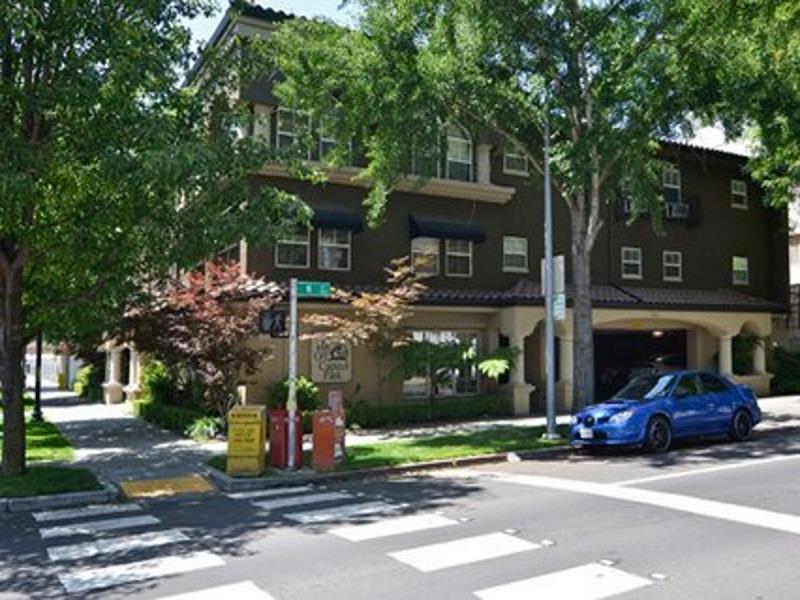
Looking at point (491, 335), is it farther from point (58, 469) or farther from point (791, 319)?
point (791, 319)

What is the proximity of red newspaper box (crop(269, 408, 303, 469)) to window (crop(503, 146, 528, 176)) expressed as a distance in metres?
15.2

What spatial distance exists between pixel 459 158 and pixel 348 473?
1461 cm

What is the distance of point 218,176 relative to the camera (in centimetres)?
1359

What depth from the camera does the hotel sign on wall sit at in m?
23.4

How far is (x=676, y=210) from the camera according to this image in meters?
30.9

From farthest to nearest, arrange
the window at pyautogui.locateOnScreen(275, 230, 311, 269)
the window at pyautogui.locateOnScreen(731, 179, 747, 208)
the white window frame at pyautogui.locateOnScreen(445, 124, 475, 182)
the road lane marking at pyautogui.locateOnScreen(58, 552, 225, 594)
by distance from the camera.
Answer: the window at pyautogui.locateOnScreen(731, 179, 747, 208)
the white window frame at pyautogui.locateOnScreen(445, 124, 475, 182)
the window at pyautogui.locateOnScreen(275, 230, 311, 269)
the road lane marking at pyautogui.locateOnScreen(58, 552, 225, 594)

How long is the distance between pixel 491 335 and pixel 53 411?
55.5 ft

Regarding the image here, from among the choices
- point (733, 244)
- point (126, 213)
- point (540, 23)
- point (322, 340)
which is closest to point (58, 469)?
point (126, 213)

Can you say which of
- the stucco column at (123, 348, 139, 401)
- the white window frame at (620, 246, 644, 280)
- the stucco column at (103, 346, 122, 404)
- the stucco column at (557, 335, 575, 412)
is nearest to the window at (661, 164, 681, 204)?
the white window frame at (620, 246, 644, 280)

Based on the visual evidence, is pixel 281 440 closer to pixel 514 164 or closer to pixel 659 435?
pixel 659 435

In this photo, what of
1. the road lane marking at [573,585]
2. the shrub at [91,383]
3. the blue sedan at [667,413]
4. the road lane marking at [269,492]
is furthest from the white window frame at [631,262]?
the road lane marking at [573,585]

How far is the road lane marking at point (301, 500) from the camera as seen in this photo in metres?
11.6

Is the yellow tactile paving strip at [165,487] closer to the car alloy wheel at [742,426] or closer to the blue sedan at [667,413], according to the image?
the blue sedan at [667,413]

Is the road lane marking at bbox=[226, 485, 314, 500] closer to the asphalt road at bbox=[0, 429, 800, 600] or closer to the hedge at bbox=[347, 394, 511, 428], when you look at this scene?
the asphalt road at bbox=[0, 429, 800, 600]
